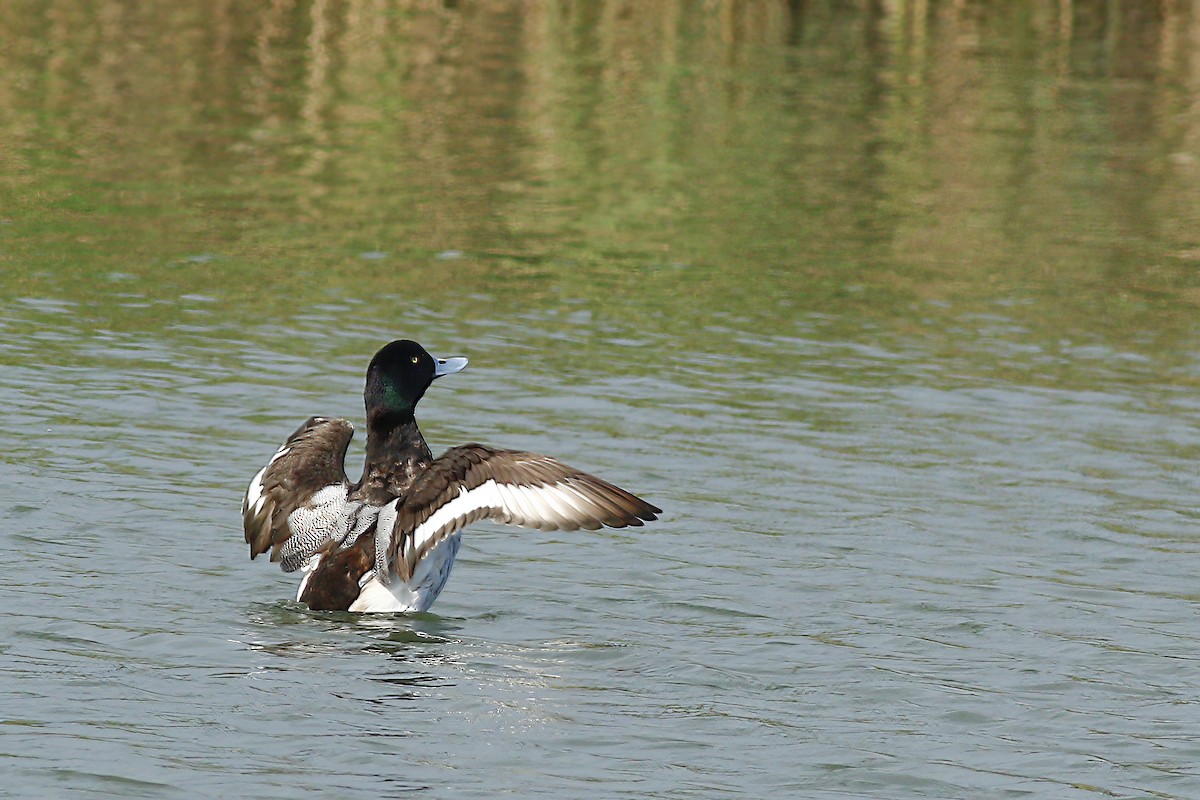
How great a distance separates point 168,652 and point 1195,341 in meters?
12.4

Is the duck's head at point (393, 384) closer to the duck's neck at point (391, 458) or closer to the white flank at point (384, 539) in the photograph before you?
the duck's neck at point (391, 458)

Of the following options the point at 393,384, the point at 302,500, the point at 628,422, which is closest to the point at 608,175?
the point at 628,422

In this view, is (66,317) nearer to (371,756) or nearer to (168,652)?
(168,652)

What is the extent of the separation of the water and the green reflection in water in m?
0.12

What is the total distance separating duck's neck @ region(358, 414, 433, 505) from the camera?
1066 cm

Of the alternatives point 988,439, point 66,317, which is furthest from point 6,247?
point 988,439

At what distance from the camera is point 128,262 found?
20.0 meters

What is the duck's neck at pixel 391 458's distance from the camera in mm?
10664

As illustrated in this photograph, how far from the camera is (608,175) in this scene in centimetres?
2702

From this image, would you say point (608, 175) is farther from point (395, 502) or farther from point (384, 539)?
point (384, 539)

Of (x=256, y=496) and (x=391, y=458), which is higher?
(x=391, y=458)

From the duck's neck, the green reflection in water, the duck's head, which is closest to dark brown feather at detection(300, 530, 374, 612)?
the duck's neck

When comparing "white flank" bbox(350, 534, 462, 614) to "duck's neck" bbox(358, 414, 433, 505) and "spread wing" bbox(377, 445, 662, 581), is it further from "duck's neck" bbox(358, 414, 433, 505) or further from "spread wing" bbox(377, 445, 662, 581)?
"duck's neck" bbox(358, 414, 433, 505)

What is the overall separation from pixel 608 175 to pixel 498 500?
57.6 ft
